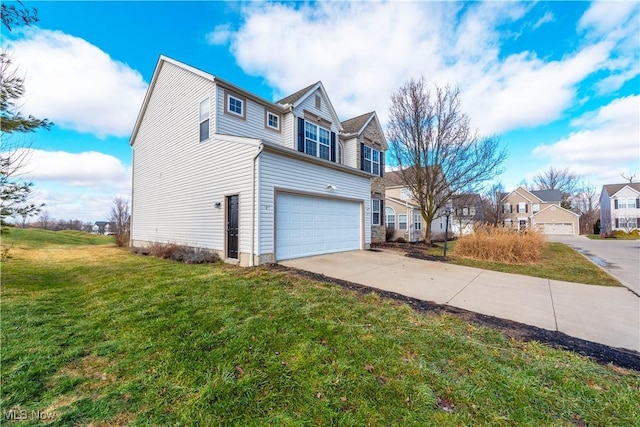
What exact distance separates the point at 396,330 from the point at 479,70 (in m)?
11.9

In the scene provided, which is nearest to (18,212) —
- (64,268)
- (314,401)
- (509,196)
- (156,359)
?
(64,268)

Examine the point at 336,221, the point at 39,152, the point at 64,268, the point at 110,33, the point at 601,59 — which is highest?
the point at 110,33

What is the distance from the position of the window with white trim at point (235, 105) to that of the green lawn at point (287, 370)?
820 cm

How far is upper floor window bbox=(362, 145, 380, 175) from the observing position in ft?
53.9

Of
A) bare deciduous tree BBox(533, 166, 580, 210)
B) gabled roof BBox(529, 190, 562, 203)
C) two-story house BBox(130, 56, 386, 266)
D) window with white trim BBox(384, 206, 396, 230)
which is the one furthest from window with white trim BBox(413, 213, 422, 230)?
bare deciduous tree BBox(533, 166, 580, 210)

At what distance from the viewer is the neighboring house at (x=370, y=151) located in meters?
15.8

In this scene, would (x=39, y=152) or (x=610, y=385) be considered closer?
(x=610, y=385)

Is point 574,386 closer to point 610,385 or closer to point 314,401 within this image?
point 610,385

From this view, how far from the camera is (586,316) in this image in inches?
166

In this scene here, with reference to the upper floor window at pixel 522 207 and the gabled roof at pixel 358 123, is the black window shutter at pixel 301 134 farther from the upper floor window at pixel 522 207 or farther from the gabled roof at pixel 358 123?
the upper floor window at pixel 522 207

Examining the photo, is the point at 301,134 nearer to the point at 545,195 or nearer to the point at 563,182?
the point at 545,195

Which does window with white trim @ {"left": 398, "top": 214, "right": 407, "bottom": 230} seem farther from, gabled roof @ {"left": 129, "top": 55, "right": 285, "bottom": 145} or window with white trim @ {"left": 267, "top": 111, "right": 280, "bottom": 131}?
gabled roof @ {"left": 129, "top": 55, "right": 285, "bottom": 145}

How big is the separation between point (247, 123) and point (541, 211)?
147 ft

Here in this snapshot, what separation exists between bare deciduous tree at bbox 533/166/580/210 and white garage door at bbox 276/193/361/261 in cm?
4643
